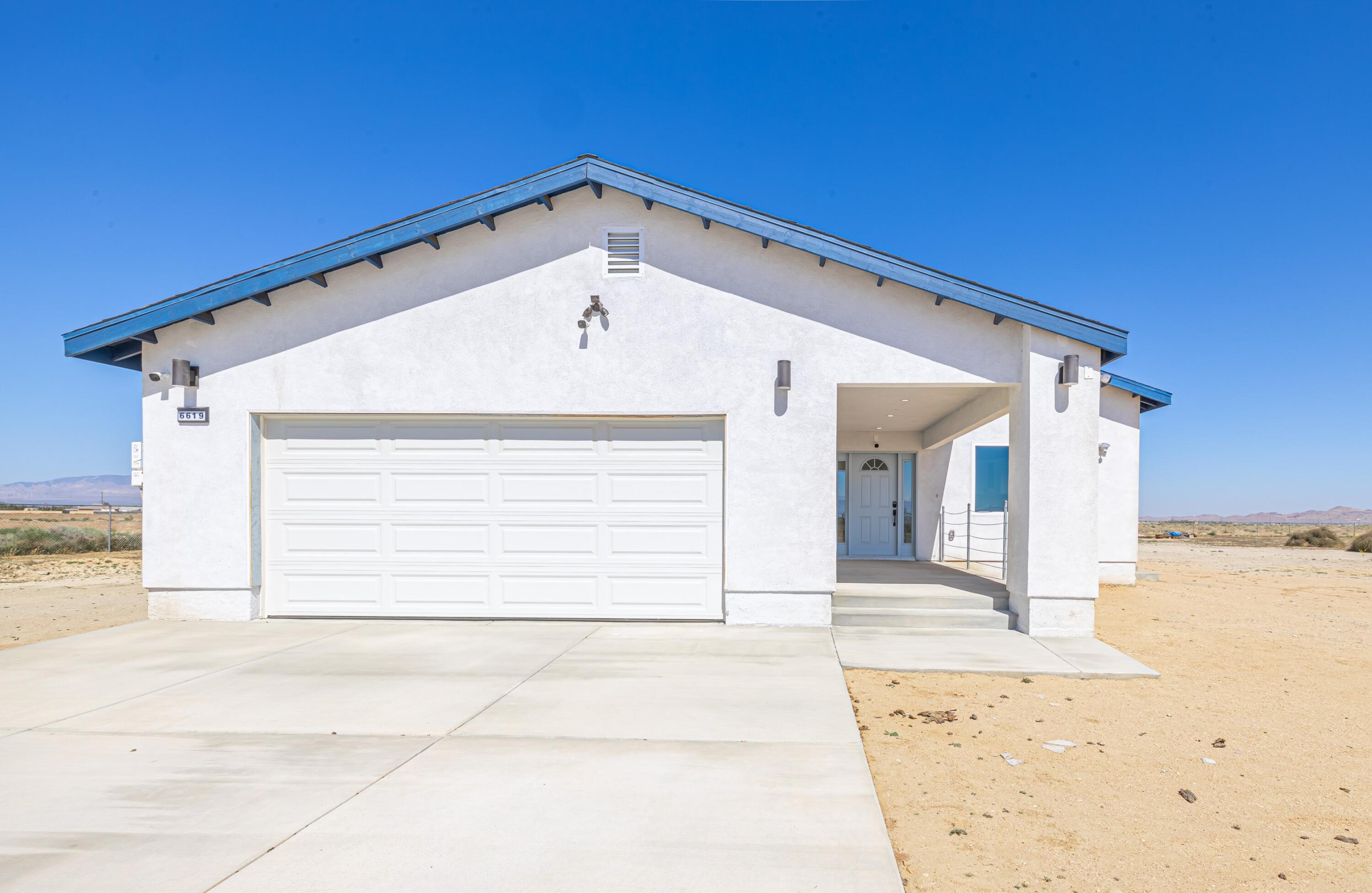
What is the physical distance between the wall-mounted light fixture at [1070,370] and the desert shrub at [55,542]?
26040 millimetres

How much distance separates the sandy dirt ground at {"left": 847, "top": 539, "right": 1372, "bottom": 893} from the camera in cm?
338

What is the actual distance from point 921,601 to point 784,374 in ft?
10.8

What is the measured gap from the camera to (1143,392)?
14.0 meters

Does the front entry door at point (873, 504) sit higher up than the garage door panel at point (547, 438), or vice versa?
the garage door panel at point (547, 438)

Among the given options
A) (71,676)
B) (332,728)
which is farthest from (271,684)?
(71,676)

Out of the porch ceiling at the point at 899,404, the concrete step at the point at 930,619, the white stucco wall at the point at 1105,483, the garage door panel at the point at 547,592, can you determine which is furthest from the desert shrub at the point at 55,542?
the white stucco wall at the point at 1105,483

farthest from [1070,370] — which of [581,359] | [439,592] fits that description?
[439,592]

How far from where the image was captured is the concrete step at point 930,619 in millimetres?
8672

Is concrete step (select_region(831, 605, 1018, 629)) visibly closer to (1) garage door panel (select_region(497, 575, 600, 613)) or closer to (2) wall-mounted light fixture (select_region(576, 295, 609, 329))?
(1) garage door panel (select_region(497, 575, 600, 613))

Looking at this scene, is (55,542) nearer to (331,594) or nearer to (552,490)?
(331,594)

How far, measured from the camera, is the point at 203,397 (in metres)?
8.85

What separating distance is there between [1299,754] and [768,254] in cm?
657

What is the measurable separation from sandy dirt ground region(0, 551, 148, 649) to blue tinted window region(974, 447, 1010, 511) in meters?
14.2

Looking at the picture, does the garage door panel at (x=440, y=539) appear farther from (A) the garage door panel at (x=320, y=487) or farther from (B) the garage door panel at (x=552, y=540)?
(A) the garage door panel at (x=320, y=487)
